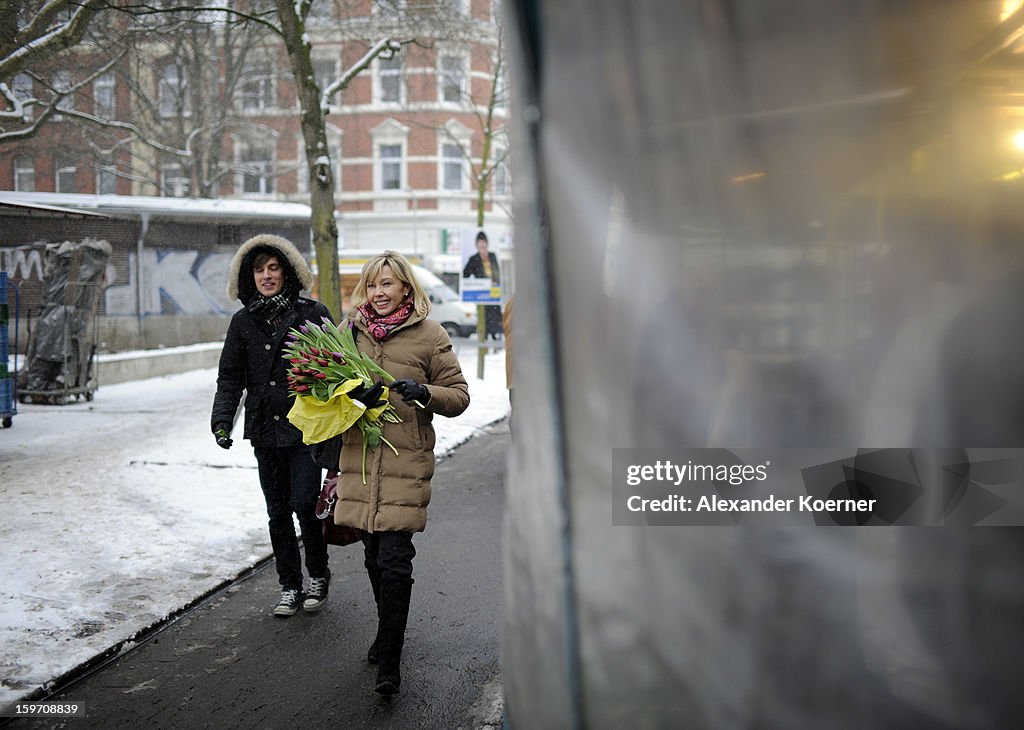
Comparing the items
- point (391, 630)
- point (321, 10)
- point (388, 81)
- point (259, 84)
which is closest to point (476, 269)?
point (321, 10)

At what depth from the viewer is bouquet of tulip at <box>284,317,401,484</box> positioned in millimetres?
3826

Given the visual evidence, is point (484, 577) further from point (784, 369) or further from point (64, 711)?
point (784, 369)

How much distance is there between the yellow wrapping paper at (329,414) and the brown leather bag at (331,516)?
40 cm

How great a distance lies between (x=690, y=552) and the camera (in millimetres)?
1628

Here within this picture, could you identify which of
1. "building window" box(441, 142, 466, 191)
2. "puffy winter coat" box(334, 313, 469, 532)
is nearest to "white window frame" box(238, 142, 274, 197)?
"building window" box(441, 142, 466, 191)

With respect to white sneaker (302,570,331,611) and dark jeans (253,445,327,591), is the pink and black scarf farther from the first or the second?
white sneaker (302,570,331,611)

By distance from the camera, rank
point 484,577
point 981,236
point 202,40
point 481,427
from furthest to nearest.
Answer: point 202,40 → point 481,427 → point 484,577 → point 981,236

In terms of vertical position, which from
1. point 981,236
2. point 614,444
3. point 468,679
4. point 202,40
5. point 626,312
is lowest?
point 468,679

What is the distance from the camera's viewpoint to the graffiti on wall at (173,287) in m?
18.1

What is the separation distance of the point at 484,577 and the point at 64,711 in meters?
2.36

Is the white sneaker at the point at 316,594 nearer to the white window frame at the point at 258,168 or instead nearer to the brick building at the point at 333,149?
the brick building at the point at 333,149

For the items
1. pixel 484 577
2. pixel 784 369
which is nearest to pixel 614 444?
pixel 784 369

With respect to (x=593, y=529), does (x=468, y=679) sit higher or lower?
lower

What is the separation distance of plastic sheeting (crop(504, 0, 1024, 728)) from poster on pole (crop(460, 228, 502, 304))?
1402cm
